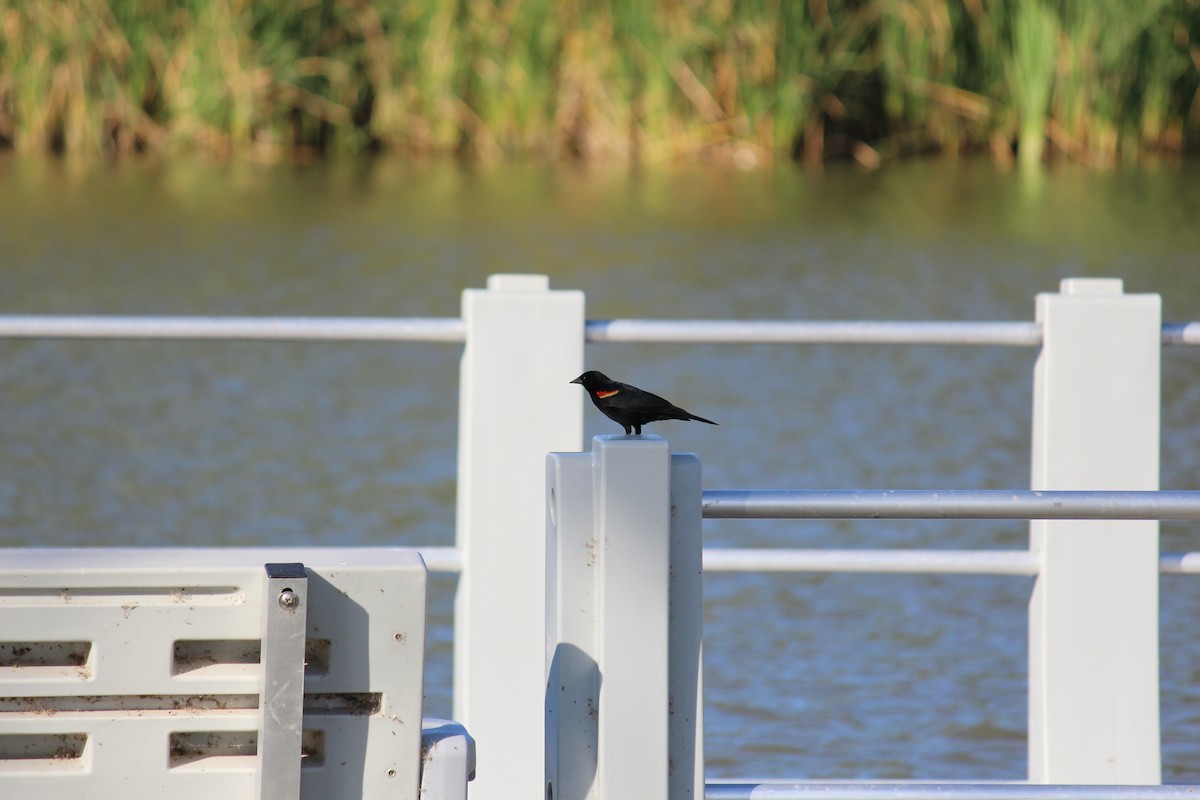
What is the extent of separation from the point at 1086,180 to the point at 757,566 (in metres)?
11.1

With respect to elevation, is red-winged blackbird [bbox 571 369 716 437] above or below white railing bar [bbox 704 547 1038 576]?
above

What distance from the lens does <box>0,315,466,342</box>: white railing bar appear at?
7.52 feet

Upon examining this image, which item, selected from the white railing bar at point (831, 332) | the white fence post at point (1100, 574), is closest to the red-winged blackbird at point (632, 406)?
the white railing bar at point (831, 332)

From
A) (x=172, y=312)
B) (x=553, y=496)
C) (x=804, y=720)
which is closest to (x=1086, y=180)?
(x=172, y=312)

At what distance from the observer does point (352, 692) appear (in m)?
1.38

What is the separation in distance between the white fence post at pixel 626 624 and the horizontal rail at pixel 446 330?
0.89 m

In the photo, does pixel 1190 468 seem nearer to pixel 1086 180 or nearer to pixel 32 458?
pixel 32 458

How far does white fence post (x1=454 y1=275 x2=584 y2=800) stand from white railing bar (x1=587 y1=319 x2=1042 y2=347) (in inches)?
3.5

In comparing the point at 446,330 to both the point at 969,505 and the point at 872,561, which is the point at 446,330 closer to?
the point at 872,561

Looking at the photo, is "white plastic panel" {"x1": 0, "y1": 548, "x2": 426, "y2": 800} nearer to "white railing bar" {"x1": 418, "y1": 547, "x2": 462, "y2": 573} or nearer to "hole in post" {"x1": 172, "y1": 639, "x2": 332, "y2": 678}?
"hole in post" {"x1": 172, "y1": 639, "x2": 332, "y2": 678}

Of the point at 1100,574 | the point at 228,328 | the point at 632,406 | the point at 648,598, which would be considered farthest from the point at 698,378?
the point at 648,598

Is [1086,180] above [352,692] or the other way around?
above

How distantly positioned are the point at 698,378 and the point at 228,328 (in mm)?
5554

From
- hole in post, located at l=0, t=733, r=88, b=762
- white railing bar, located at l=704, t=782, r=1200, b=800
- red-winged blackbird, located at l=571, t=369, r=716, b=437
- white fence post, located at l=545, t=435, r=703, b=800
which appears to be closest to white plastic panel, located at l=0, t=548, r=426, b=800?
hole in post, located at l=0, t=733, r=88, b=762
